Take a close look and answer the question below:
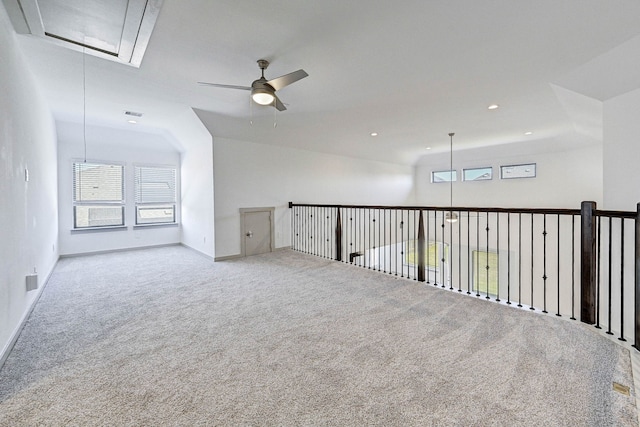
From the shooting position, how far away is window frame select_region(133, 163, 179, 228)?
6652 millimetres

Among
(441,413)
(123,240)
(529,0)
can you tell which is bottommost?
(441,413)

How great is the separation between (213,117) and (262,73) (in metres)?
2.10

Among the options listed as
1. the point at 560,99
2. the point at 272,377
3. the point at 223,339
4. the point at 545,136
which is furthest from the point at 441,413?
the point at 545,136

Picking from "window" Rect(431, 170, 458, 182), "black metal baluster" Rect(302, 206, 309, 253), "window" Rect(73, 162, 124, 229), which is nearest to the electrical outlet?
"window" Rect(73, 162, 124, 229)

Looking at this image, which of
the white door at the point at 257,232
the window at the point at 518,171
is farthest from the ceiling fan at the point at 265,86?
the window at the point at 518,171

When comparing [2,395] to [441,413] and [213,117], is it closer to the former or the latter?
[441,413]

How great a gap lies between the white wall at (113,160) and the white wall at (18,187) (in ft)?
7.34

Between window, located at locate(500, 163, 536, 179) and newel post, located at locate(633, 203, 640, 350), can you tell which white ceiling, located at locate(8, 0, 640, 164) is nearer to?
newel post, located at locate(633, 203, 640, 350)

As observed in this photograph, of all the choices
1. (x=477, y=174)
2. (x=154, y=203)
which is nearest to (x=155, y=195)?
(x=154, y=203)

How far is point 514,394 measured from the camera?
1646 millimetres

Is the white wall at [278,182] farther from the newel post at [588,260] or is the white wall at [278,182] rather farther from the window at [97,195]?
the newel post at [588,260]

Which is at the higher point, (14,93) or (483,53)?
(483,53)

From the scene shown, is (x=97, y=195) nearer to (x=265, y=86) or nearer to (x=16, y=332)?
(x=16, y=332)

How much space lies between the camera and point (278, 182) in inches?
251
